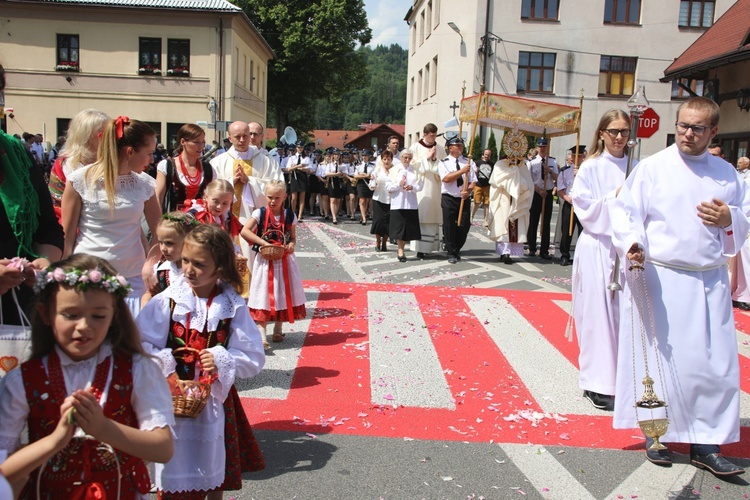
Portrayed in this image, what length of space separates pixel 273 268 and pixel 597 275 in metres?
2.90

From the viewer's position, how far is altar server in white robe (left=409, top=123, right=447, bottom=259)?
13125 millimetres

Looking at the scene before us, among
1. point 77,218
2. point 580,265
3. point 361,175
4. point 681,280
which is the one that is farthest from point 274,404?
point 361,175

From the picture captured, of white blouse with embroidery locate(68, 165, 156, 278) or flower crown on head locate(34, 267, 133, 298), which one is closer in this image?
flower crown on head locate(34, 267, 133, 298)

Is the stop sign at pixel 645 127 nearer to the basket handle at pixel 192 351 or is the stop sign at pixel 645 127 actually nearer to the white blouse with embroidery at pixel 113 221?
the white blouse with embroidery at pixel 113 221

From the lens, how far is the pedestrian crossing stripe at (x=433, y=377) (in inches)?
187

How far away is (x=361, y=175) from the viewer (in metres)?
18.9

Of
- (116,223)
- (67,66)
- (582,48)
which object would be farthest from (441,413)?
(67,66)

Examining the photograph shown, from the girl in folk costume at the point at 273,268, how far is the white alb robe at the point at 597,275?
2.64 metres

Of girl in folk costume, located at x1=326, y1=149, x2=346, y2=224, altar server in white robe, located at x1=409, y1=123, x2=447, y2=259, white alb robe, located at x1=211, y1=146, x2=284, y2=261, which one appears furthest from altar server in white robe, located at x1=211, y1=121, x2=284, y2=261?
girl in folk costume, located at x1=326, y1=149, x2=346, y2=224

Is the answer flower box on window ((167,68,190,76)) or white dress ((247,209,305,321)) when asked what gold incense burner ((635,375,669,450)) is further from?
flower box on window ((167,68,190,76))

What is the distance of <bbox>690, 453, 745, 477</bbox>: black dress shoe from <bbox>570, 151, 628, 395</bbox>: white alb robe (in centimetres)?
99

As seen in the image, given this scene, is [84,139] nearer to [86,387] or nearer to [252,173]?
[86,387]

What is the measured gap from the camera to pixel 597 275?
5.25m

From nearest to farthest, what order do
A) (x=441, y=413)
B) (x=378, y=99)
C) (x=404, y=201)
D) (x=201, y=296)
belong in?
(x=201, y=296)
(x=441, y=413)
(x=404, y=201)
(x=378, y=99)
